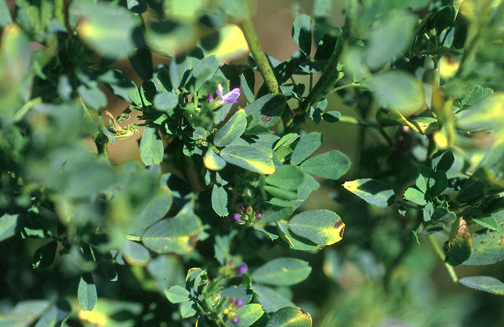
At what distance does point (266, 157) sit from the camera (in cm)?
67

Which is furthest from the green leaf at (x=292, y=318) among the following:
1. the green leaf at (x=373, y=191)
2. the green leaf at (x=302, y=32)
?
the green leaf at (x=302, y=32)

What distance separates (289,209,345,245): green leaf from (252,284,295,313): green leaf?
19 cm

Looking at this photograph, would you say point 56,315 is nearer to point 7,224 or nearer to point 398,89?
point 7,224

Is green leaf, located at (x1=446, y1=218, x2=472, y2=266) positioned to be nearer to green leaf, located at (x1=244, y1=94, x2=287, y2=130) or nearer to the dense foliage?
the dense foliage

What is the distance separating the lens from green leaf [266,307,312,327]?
0.79 m

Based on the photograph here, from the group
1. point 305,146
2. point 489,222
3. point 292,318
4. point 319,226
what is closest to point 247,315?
point 292,318

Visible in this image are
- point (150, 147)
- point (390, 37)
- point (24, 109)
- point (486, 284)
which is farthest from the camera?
point (486, 284)

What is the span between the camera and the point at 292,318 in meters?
0.79

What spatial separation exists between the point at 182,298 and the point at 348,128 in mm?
1072

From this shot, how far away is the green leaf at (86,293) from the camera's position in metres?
0.77

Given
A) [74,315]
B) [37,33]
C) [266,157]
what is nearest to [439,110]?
[266,157]

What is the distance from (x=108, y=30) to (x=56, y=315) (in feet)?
2.01

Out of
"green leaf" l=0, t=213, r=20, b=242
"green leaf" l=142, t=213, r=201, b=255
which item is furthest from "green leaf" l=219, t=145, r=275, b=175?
"green leaf" l=0, t=213, r=20, b=242

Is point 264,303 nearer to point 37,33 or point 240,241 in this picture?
point 240,241
